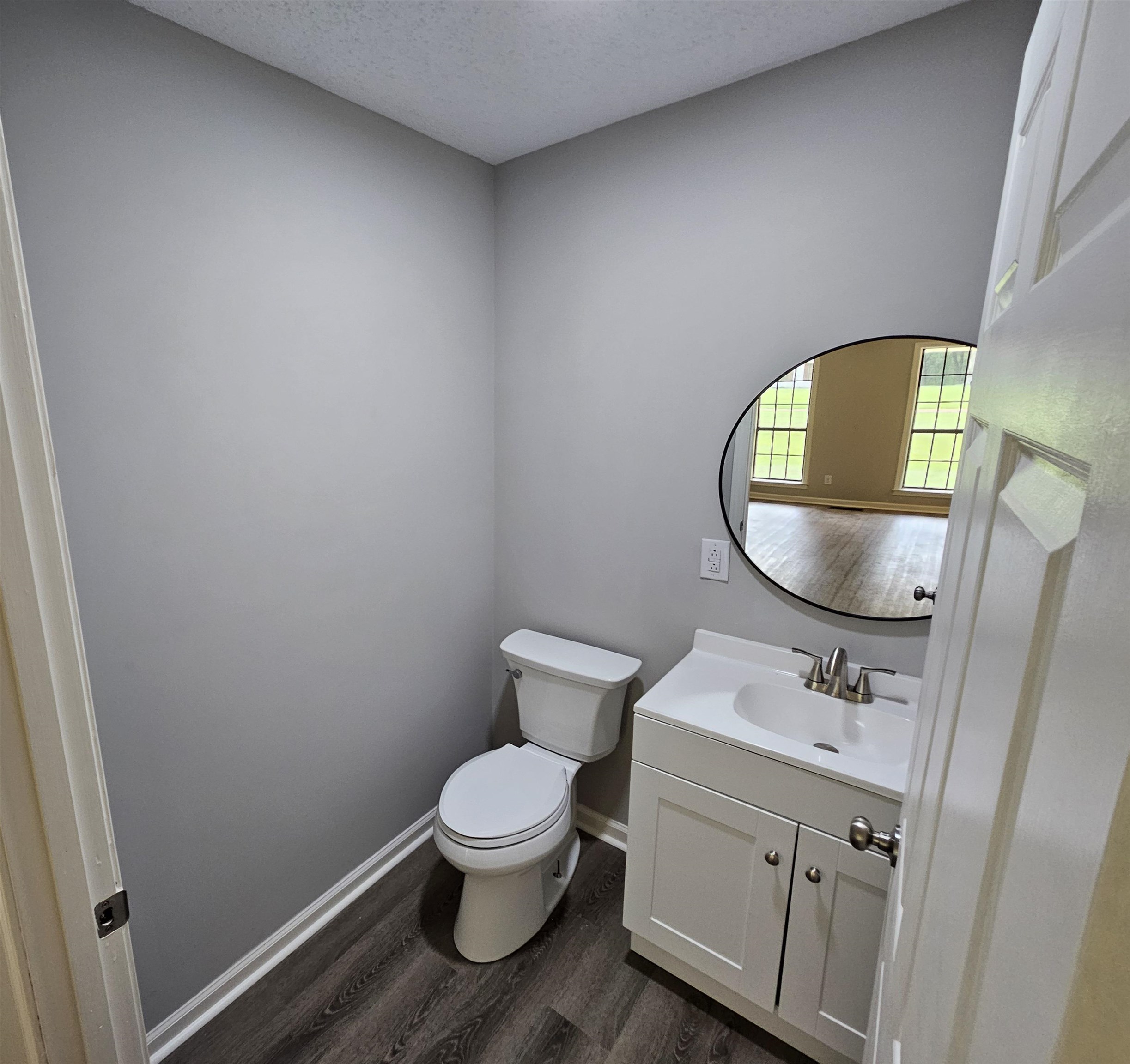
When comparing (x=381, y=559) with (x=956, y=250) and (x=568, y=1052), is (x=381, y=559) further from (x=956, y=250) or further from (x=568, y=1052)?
(x=956, y=250)

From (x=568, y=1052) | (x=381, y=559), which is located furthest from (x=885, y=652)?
(x=381, y=559)

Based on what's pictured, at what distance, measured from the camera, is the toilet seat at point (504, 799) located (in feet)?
5.24

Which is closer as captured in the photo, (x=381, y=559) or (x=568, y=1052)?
(x=568, y=1052)

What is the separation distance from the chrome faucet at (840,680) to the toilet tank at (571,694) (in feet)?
1.88

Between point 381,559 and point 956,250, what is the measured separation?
1.75 metres

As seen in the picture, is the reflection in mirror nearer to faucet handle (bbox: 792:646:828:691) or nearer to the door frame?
faucet handle (bbox: 792:646:828:691)

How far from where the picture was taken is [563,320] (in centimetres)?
193

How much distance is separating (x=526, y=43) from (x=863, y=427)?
4.08 feet

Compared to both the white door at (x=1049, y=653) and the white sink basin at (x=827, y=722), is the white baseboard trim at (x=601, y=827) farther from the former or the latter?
the white door at (x=1049, y=653)

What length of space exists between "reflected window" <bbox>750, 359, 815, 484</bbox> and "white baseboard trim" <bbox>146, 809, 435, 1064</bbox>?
1.75 metres

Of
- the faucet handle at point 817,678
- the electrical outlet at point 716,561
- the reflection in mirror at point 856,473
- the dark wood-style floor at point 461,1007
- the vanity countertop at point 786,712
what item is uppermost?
→ the reflection in mirror at point 856,473

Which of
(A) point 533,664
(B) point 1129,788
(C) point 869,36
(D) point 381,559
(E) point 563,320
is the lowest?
(A) point 533,664

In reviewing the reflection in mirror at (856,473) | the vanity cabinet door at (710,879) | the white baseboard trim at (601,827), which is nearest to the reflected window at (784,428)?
the reflection in mirror at (856,473)

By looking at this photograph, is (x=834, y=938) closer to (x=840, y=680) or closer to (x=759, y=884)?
(x=759, y=884)
